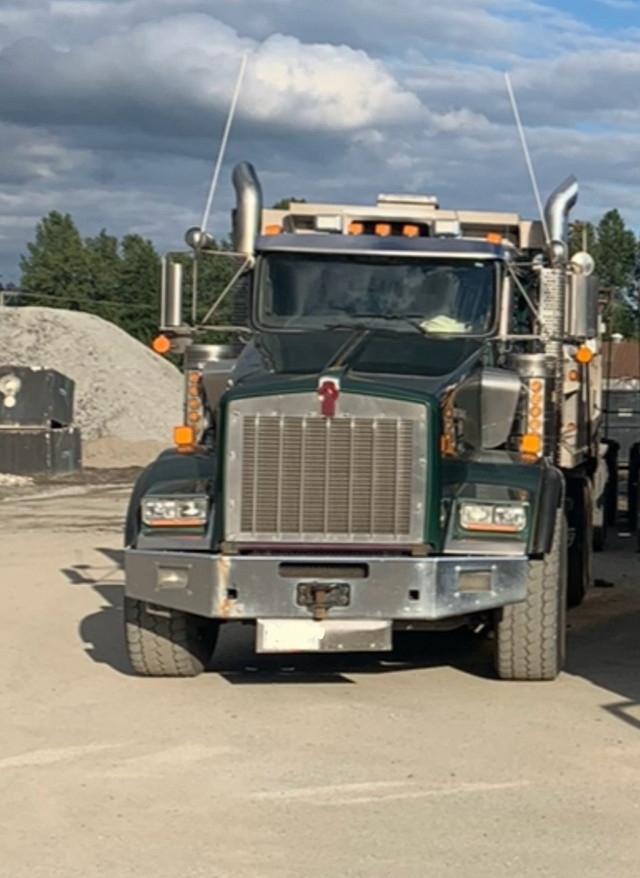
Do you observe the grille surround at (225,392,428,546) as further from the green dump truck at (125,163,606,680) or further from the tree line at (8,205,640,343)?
the tree line at (8,205,640,343)

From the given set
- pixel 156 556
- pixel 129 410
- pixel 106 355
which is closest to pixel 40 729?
pixel 156 556

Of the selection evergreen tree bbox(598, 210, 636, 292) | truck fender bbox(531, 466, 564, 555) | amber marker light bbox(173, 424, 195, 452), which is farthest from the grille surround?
evergreen tree bbox(598, 210, 636, 292)

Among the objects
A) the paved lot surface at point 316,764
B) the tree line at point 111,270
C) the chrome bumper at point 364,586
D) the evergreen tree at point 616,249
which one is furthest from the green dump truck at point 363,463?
the evergreen tree at point 616,249

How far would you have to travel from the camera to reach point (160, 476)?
9.28 m

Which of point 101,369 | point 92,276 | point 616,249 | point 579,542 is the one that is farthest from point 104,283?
point 579,542

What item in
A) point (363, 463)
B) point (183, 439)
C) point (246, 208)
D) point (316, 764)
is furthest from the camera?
point (246, 208)

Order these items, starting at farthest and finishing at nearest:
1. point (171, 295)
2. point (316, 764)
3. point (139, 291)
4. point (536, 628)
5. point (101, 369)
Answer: point (139, 291), point (101, 369), point (171, 295), point (536, 628), point (316, 764)

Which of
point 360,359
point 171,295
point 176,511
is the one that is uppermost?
point 171,295

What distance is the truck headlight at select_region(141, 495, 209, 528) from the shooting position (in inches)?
350

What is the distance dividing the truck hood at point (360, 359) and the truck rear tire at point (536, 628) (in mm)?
1181

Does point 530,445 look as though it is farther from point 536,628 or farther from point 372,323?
point 372,323

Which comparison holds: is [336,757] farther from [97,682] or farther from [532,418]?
[532,418]

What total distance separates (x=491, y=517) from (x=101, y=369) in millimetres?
39793

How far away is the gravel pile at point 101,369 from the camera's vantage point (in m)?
43.1
